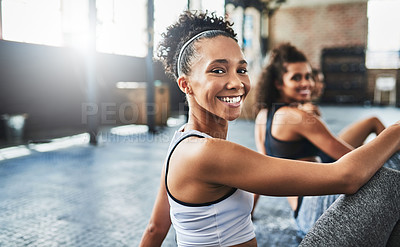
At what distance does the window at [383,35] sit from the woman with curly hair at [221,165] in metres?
11.6

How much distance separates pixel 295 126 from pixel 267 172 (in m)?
0.87

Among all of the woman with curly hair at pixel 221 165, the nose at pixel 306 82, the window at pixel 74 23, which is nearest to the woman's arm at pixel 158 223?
the woman with curly hair at pixel 221 165

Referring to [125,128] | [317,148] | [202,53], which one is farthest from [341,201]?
[125,128]

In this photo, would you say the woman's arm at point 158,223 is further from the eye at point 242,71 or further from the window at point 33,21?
the window at point 33,21

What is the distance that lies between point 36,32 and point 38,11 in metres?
0.33

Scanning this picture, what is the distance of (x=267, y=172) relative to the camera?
0.72 meters

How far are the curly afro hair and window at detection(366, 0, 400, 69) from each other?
459 inches

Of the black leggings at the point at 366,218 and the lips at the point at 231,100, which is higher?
the lips at the point at 231,100

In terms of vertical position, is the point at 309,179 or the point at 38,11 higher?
the point at 38,11

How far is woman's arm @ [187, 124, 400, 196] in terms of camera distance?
2.33 ft

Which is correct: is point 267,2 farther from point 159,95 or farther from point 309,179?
point 309,179

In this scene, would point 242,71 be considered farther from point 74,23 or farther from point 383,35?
point 383,35

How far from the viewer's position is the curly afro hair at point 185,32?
900mm

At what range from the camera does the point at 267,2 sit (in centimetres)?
1066
